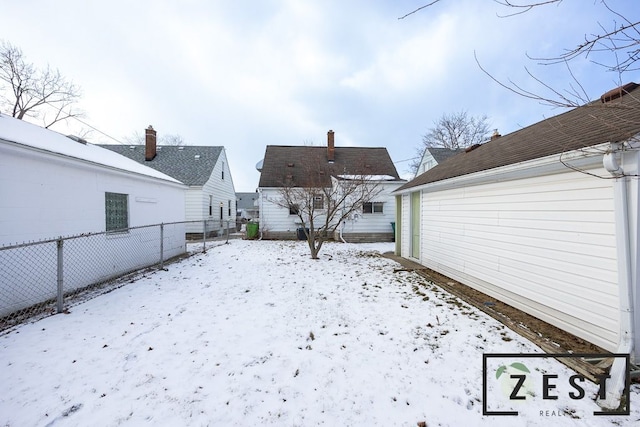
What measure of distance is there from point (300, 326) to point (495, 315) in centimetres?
326

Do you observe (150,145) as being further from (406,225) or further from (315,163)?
(406,225)

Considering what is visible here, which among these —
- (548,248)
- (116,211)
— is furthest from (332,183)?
(548,248)

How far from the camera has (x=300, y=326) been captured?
3.89 meters

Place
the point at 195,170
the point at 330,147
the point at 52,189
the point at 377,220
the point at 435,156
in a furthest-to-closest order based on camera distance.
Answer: the point at 435,156 < the point at 330,147 < the point at 195,170 < the point at 377,220 < the point at 52,189

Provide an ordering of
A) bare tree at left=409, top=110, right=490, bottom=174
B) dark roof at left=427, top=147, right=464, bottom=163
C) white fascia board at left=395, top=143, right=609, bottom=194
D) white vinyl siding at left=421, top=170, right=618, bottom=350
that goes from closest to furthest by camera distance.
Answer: white fascia board at left=395, top=143, right=609, bottom=194
white vinyl siding at left=421, top=170, right=618, bottom=350
dark roof at left=427, top=147, right=464, bottom=163
bare tree at left=409, top=110, right=490, bottom=174

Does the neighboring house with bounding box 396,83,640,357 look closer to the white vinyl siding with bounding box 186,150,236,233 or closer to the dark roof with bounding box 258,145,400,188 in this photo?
the dark roof with bounding box 258,145,400,188

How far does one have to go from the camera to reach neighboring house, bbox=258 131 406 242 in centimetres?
1482

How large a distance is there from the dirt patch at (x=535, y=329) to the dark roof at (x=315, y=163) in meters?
11.4

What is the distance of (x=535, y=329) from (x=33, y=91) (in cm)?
2710

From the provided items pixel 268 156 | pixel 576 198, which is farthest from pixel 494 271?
pixel 268 156

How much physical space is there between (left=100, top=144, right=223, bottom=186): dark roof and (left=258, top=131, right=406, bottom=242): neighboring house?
14.3 feet

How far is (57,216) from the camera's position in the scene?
516 cm

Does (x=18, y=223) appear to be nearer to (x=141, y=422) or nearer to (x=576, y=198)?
(x=141, y=422)

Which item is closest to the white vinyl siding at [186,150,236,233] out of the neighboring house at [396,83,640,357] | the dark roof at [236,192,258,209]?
the neighboring house at [396,83,640,357]
